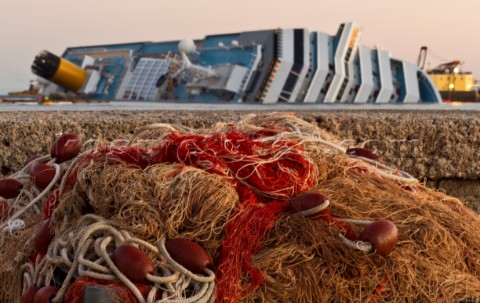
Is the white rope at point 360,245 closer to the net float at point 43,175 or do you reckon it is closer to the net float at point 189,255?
the net float at point 189,255

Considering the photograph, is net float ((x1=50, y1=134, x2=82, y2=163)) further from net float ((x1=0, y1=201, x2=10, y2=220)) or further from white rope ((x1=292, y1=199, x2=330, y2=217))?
white rope ((x1=292, y1=199, x2=330, y2=217))

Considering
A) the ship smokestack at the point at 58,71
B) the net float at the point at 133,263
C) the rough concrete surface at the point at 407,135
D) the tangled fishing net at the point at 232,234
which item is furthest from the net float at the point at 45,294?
the ship smokestack at the point at 58,71

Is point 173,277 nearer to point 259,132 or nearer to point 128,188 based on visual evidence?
point 128,188

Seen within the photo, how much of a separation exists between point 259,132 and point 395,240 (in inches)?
32.3

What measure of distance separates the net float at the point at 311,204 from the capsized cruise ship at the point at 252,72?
1111 inches

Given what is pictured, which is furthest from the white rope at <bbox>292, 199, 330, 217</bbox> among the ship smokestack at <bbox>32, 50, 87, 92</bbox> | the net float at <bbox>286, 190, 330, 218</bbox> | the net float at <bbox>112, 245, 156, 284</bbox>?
the ship smokestack at <bbox>32, 50, 87, 92</bbox>

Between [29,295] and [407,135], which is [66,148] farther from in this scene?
[407,135]

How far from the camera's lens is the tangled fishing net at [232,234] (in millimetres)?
1696

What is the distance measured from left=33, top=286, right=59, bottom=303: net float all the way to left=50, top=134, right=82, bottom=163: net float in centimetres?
91

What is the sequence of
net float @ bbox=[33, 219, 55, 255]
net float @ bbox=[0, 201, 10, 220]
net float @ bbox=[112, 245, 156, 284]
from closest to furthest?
1. net float @ bbox=[112, 245, 156, 284]
2. net float @ bbox=[33, 219, 55, 255]
3. net float @ bbox=[0, 201, 10, 220]

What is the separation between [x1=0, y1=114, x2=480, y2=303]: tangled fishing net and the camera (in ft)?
5.57

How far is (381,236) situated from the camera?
1.73 m

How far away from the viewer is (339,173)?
7.45 feet

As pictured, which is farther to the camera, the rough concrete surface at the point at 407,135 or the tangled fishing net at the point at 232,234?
the rough concrete surface at the point at 407,135
